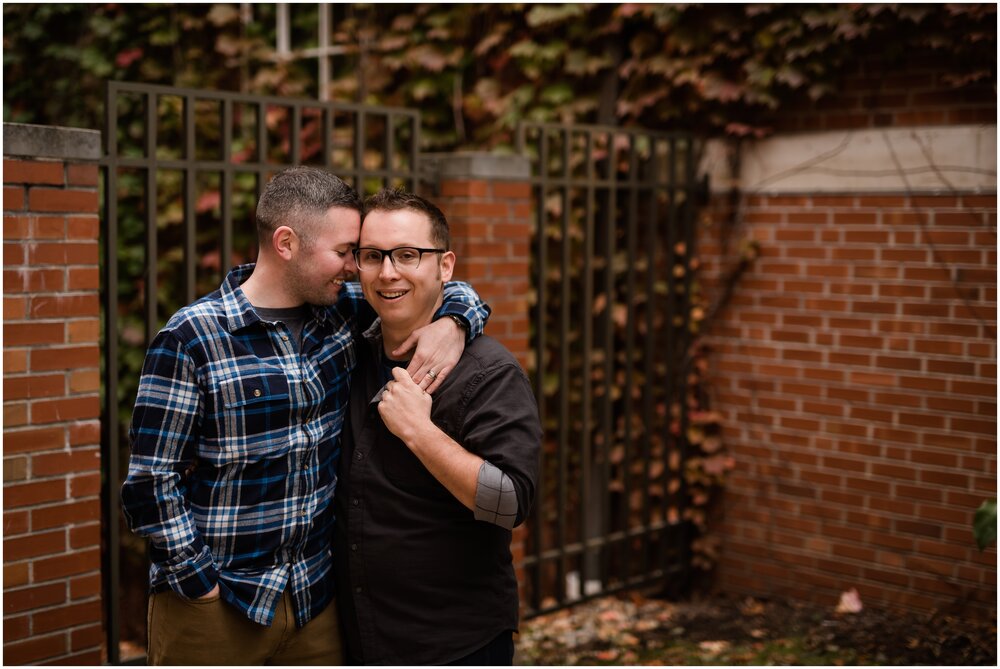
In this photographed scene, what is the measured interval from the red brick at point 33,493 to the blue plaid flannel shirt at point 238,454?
840mm

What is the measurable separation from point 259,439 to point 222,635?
521 millimetres

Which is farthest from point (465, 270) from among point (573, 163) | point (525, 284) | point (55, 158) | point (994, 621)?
point (994, 621)

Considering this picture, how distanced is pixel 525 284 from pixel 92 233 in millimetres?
1994

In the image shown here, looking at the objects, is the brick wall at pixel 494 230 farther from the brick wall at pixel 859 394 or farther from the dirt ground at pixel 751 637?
the brick wall at pixel 859 394

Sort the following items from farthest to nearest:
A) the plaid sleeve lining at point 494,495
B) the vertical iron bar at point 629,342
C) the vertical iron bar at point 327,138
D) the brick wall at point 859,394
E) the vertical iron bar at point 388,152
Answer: the vertical iron bar at point 629,342 < the brick wall at point 859,394 < the vertical iron bar at point 388,152 < the vertical iron bar at point 327,138 < the plaid sleeve lining at point 494,495

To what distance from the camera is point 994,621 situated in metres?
4.56

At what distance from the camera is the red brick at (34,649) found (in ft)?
10.3

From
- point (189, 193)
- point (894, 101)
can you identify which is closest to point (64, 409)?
point (189, 193)

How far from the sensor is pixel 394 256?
2506mm

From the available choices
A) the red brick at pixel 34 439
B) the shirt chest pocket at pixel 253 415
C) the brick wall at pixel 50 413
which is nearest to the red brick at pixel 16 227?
the brick wall at pixel 50 413

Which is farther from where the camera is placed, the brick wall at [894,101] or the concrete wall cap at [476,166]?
the brick wall at [894,101]

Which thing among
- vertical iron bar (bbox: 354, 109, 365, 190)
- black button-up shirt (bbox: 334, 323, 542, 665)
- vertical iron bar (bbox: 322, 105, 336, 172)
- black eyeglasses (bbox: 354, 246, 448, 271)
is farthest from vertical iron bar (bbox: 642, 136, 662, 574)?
black eyeglasses (bbox: 354, 246, 448, 271)

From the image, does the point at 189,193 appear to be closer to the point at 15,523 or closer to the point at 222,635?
the point at 15,523

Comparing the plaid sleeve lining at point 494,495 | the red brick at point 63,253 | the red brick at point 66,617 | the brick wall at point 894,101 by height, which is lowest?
the red brick at point 66,617
